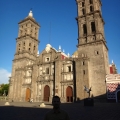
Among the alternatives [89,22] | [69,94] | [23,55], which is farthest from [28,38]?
[69,94]

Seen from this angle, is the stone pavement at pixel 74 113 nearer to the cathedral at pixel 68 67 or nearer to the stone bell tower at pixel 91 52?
the stone bell tower at pixel 91 52

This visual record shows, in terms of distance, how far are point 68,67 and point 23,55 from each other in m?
15.8

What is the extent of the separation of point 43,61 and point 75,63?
35.6 ft

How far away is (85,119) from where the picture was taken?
31.2ft

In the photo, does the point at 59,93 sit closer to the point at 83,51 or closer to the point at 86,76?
the point at 86,76

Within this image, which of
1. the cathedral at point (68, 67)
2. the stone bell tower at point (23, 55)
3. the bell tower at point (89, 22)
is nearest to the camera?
the cathedral at point (68, 67)

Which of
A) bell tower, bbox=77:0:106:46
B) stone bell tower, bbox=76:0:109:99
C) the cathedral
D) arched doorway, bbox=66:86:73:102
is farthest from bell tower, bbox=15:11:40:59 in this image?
arched doorway, bbox=66:86:73:102

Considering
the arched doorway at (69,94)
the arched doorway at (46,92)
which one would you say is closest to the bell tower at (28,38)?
the arched doorway at (46,92)

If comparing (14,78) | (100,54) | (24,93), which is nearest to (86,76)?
(100,54)

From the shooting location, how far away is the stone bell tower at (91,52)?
32.1 meters

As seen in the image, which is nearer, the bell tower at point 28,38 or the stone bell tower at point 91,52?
the stone bell tower at point 91,52

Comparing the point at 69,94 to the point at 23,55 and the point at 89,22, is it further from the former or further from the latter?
the point at 89,22

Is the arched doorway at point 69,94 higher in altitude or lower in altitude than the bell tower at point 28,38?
lower

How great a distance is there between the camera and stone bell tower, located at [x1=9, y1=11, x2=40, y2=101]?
4116cm
